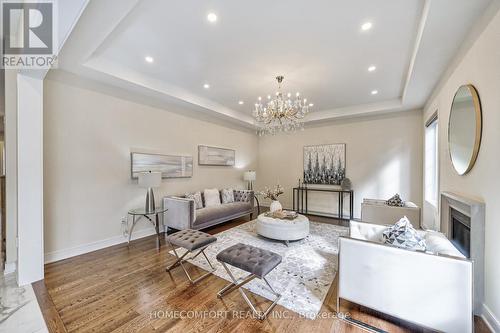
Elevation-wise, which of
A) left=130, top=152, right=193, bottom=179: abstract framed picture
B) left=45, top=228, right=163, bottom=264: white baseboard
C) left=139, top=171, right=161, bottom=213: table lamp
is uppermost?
left=130, top=152, right=193, bottom=179: abstract framed picture

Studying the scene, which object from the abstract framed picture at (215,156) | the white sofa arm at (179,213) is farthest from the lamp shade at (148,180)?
the abstract framed picture at (215,156)

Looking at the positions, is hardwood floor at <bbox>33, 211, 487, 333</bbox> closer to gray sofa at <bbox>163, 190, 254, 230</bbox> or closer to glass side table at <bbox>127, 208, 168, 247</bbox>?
glass side table at <bbox>127, 208, 168, 247</bbox>

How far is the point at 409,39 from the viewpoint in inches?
102

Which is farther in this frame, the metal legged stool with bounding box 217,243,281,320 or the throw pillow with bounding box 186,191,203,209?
the throw pillow with bounding box 186,191,203,209

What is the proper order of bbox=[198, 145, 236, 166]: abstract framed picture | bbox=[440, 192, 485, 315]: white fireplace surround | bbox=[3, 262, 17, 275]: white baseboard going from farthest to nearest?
bbox=[198, 145, 236, 166]: abstract framed picture, bbox=[3, 262, 17, 275]: white baseboard, bbox=[440, 192, 485, 315]: white fireplace surround

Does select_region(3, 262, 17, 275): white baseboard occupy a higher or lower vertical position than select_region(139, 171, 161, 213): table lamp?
lower

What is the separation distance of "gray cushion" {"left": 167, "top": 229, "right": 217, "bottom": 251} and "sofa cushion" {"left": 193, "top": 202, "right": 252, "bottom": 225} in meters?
1.24

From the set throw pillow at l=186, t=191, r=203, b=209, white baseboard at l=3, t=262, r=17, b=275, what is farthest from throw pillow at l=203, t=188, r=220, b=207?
white baseboard at l=3, t=262, r=17, b=275

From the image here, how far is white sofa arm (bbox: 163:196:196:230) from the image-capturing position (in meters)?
3.89

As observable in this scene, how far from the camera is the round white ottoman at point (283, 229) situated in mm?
3559

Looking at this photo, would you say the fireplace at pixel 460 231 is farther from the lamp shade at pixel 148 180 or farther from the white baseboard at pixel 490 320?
the lamp shade at pixel 148 180

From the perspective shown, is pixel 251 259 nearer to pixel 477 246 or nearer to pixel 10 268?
pixel 477 246

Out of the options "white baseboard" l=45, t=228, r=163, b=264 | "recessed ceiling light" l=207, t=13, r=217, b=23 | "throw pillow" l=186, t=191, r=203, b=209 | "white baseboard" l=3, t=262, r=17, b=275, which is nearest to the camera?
"recessed ceiling light" l=207, t=13, r=217, b=23

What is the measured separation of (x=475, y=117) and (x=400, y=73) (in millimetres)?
1832
